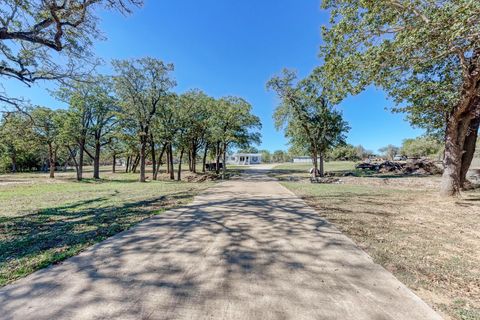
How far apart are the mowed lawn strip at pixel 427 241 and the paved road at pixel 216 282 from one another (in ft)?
1.00

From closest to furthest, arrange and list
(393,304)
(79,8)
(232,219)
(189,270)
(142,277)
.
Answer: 1. (393,304)
2. (142,277)
3. (189,270)
4. (232,219)
5. (79,8)

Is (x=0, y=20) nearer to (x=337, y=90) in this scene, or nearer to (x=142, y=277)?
(x=142, y=277)

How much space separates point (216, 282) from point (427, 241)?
4070 mm

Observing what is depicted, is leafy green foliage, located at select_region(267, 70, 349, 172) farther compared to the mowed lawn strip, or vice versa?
leafy green foliage, located at select_region(267, 70, 349, 172)

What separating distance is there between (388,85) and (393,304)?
289 inches

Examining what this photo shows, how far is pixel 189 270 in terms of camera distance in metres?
2.72

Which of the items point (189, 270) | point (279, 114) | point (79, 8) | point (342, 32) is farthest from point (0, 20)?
point (279, 114)

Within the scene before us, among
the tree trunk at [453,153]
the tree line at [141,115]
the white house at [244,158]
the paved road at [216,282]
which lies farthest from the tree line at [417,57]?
the white house at [244,158]

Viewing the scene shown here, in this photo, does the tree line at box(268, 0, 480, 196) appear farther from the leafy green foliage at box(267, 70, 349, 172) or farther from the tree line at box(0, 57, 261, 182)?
the tree line at box(0, 57, 261, 182)

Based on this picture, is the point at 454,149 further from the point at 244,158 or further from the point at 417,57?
the point at 244,158

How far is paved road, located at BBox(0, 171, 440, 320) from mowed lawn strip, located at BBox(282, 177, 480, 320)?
0.31 m

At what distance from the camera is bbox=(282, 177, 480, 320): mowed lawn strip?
2301 mm

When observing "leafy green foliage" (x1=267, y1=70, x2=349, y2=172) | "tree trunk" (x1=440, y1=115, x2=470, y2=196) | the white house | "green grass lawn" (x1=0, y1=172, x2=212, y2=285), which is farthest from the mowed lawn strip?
the white house

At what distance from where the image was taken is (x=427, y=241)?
149 inches
